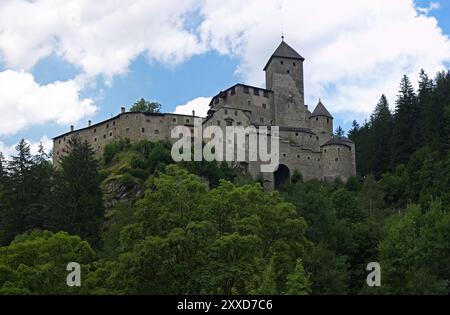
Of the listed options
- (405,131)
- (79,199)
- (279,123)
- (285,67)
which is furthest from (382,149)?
(79,199)

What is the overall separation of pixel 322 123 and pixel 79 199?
4217 cm

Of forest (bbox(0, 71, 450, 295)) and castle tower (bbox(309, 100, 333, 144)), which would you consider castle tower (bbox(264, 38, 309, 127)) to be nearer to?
castle tower (bbox(309, 100, 333, 144))

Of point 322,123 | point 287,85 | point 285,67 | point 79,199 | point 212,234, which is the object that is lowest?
point 212,234

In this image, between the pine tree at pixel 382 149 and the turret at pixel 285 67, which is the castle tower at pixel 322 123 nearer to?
the turret at pixel 285 67

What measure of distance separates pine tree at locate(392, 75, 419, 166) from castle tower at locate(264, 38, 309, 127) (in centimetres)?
1344

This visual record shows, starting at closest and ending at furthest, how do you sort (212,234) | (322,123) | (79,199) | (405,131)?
(212,234)
(79,199)
(405,131)
(322,123)

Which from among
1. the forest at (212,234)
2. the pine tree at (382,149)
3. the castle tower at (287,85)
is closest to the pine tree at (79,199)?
the forest at (212,234)

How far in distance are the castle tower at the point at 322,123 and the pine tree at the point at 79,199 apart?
116 feet

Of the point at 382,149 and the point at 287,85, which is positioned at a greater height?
the point at 287,85

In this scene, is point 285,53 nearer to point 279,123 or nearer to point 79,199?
point 279,123

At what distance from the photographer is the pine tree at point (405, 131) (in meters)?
79.3

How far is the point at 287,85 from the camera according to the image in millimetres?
92500

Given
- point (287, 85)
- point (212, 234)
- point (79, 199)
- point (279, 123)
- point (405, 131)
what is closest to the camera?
point (212, 234)

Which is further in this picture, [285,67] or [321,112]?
[285,67]
